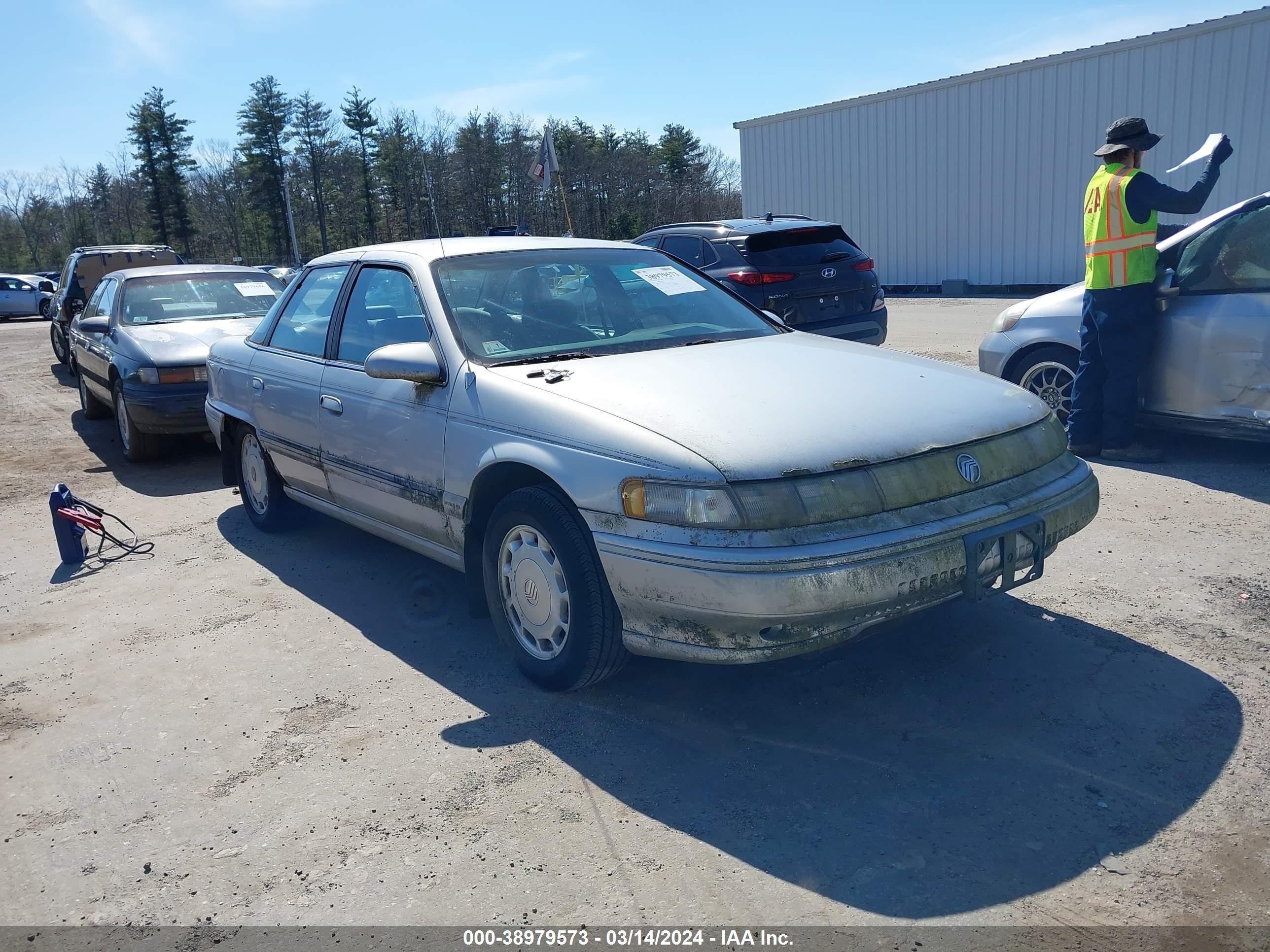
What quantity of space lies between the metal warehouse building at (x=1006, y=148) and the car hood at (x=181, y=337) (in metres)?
17.0

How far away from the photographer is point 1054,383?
7020mm

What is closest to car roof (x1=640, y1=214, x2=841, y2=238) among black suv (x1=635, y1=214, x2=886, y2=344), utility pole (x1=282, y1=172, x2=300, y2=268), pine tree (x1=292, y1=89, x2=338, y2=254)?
black suv (x1=635, y1=214, x2=886, y2=344)

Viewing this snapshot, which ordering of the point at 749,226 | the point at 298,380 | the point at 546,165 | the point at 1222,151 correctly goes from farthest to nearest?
1. the point at 546,165
2. the point at 749,226
3. the point at 1222,151
4. the point at 298,380

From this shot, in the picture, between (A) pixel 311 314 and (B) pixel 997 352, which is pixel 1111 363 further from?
(A) pixel 311 314

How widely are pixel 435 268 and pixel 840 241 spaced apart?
6263 mm

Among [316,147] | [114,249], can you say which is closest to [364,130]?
[316,147]

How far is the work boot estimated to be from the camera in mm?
6430

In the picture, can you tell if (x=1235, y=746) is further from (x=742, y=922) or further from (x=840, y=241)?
(x=840, y=241)

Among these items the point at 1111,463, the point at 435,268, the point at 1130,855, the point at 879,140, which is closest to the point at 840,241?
the point at 1111,463

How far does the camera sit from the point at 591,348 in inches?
162

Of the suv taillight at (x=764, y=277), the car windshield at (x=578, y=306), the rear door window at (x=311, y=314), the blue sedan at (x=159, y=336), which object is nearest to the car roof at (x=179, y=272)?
the blue sedan at (x=159, y=336)

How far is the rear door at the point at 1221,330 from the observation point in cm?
576

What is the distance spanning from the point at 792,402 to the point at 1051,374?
438cm

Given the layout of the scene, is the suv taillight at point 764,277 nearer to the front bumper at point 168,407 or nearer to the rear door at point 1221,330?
the rear door at point 1221,330
